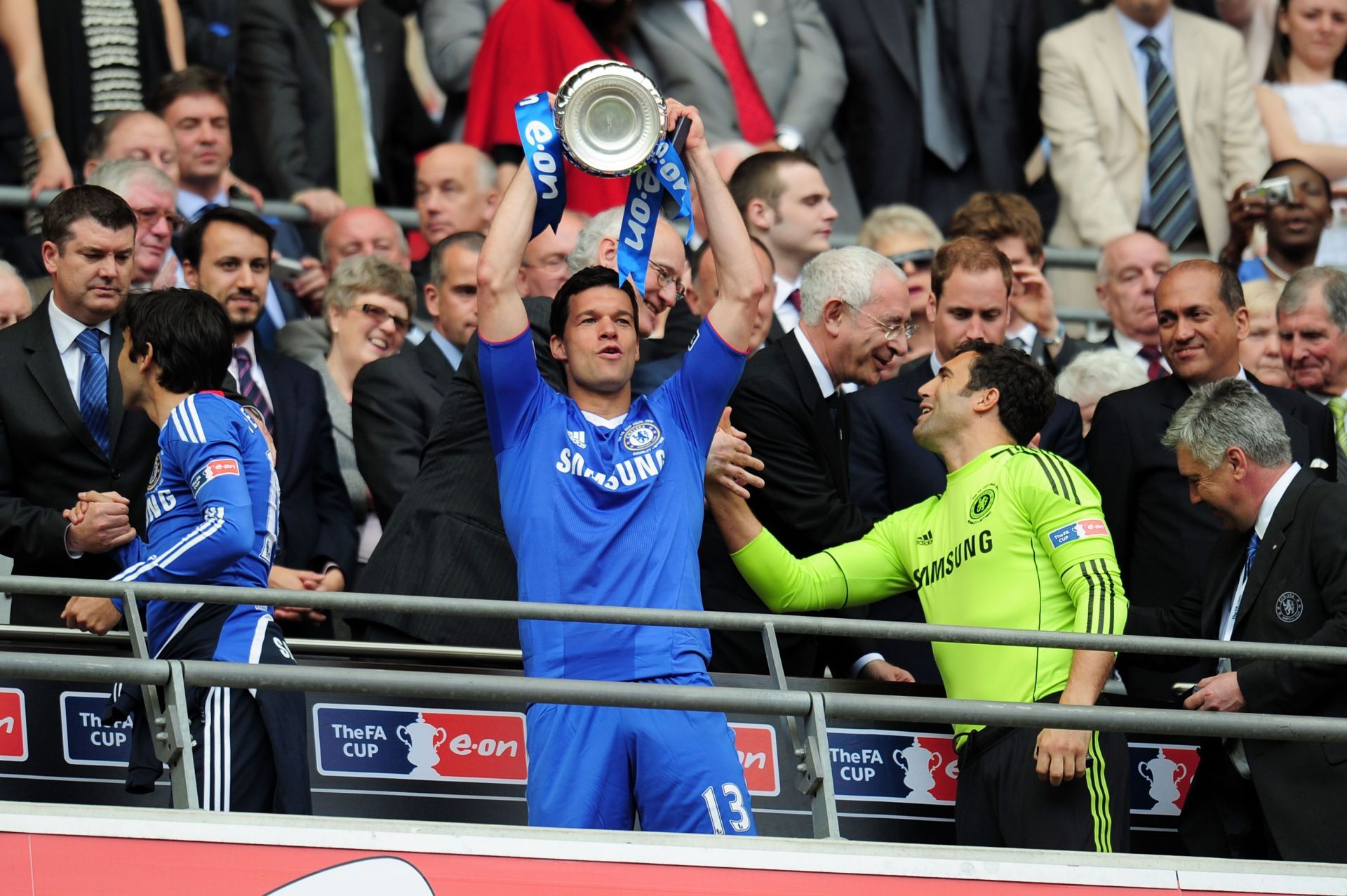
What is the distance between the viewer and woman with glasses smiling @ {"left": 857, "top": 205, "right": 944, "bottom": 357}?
8.68 meters

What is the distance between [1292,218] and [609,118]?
4.95 meters

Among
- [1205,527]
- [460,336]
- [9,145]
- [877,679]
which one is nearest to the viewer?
[877,679]

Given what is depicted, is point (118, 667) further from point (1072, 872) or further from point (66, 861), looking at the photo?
point (1072, 872)

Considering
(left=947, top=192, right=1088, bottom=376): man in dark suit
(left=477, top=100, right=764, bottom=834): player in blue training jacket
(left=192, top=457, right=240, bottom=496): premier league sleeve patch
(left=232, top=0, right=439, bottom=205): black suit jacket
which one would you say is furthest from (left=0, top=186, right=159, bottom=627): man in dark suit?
(left=947, top=192, right=1088, bottom=376): man in dark suit

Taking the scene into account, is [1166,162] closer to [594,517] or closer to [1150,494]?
[1150,494]

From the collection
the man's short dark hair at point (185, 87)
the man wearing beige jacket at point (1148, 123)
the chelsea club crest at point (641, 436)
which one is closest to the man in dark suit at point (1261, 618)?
the chelsea club crest at point (641, 436)

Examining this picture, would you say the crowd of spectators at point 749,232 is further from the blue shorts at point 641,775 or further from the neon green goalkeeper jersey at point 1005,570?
the blue shorts at point 641,775

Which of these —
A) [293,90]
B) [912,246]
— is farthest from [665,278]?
[293,90]

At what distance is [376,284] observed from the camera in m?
8.02

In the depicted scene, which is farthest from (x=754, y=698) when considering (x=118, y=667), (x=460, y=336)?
(x=460, y=336)

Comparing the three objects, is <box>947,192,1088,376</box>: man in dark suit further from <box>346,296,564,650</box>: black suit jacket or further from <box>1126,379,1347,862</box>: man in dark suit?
<box>346,296,564,650</box>: black suit jacket

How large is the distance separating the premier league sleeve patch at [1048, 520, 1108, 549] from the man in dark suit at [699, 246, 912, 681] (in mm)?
870

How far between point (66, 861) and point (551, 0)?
5.67m

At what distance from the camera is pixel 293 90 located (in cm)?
967
